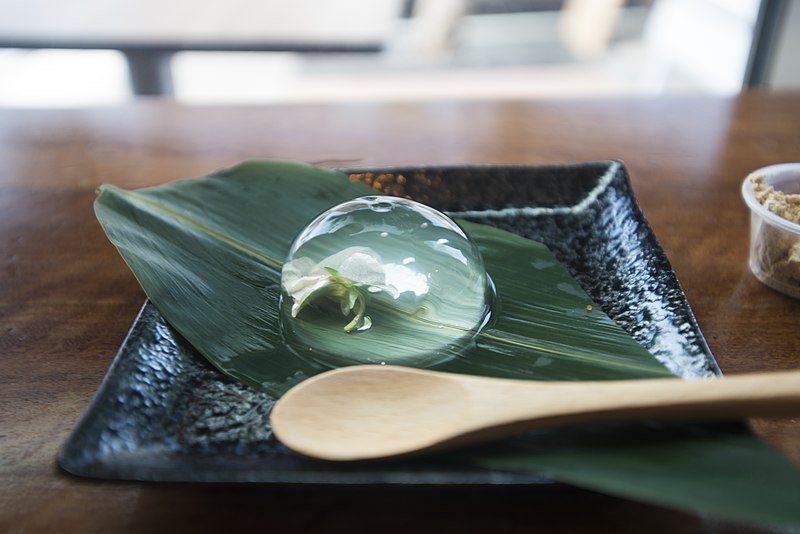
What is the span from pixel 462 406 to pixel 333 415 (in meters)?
0.08

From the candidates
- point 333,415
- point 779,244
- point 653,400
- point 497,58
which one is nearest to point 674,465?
point 653,400

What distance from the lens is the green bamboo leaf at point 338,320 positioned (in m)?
0.37

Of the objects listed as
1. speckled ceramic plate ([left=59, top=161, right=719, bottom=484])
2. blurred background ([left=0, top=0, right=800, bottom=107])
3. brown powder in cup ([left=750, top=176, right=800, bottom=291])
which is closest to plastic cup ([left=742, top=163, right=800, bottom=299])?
brown powder in cup ([left=750, top=176, right=800, bottom=291])

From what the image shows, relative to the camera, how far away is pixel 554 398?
400 mm

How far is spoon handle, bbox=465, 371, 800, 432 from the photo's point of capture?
1.23 ft

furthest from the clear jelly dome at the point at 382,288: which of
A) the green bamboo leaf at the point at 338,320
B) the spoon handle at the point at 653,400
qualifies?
the spoon handle at the point at 653,400

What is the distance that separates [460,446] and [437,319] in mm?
188

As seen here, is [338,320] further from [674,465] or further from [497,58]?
[497,58]

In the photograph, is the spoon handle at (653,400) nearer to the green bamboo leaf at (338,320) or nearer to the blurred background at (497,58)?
the green bamboo leaf at (338,320)

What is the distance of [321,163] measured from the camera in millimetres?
926

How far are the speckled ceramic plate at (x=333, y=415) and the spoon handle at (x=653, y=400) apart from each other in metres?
0.04

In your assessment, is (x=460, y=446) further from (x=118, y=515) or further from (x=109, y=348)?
(x=109, y=348)

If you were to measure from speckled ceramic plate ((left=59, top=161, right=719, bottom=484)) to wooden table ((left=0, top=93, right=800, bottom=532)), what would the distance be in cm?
3

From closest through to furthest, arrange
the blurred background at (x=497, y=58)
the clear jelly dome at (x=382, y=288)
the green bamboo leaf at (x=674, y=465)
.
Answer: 1. the green bamboo leaf at (x=674, y=465)
2. the clear jelly dome at (x=382, y=288)
3. the blurred background at (x=497, y=58)
